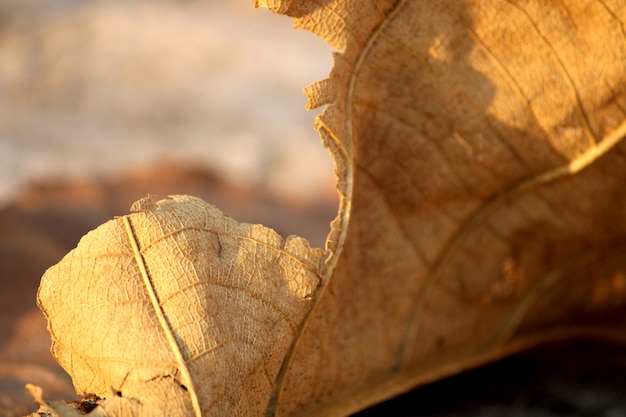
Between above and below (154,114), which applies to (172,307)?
below

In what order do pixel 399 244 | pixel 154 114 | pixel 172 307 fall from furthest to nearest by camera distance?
pixel 154 114 → pixel 399 244 → pixel 172 307

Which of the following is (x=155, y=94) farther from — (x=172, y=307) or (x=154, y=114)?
(x=172, y=307)

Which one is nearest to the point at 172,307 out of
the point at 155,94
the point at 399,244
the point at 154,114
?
the point at 399,244

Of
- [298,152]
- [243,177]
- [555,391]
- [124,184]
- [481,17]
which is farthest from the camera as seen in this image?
[298,152]

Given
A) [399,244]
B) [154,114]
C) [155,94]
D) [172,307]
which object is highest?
[155,94]

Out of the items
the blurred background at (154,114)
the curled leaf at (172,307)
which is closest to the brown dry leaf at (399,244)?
the curled leaf at (172,307)

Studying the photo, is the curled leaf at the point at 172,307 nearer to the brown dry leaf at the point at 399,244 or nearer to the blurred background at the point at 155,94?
the brown dry leaf at the point at 399,244

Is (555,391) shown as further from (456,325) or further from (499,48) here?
(499,48)

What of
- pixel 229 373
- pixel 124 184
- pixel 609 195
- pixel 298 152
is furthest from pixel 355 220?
pixel 298 152
